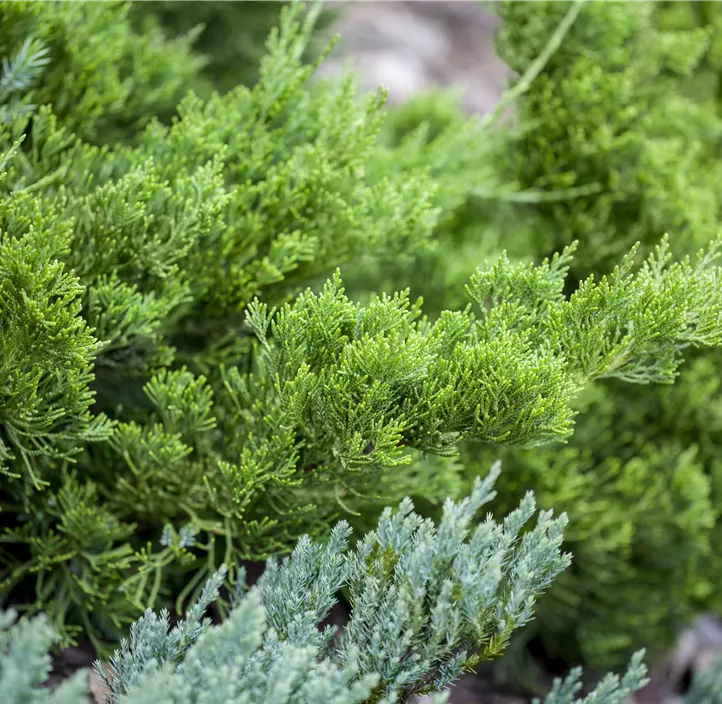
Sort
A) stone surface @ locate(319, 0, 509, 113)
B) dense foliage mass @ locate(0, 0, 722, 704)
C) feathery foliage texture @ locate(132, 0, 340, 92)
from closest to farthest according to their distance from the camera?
dense foliage mass @ locate(0, 0, 722, 704) → feathery foliage texture @ locate(132, 0, 340, 92) → stone surface @ locate(319, 0, 509, 113)

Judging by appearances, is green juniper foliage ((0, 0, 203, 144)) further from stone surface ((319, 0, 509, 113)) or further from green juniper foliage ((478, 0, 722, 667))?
stone surface ((319, 0, 509, 113))

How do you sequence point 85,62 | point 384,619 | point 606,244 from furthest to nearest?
point 606,244 < point 85,62 < point 384,619

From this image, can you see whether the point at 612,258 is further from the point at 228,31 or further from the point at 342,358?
the point at 228,31

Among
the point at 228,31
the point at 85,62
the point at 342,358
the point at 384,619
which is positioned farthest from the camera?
the point at 228,31

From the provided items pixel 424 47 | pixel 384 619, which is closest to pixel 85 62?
pixel 384 619

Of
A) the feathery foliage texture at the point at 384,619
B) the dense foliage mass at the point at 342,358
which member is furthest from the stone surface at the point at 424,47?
the feathery foliage texture at the point at 384,619

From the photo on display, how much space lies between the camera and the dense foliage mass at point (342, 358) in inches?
84.7

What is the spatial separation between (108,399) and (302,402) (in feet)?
3.82

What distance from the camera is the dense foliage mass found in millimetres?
2150

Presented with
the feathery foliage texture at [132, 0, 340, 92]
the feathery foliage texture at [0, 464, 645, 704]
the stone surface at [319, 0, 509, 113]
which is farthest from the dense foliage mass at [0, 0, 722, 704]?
the stone surface at [319, 0, 509, 113]

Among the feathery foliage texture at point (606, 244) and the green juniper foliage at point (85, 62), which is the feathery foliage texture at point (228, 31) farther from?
the feathery foliage texture at point (606, 244)

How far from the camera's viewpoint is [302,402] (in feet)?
7.69

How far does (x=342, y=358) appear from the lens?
2248 millimetres

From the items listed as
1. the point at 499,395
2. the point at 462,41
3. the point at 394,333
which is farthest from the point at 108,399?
the point at 462,41
